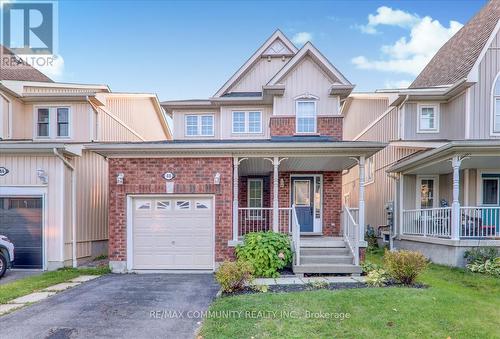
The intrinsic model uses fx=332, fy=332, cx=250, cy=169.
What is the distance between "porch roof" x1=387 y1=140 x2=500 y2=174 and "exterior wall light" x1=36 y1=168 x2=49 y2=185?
40.1 feet

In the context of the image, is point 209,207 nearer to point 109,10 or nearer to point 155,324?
point 155,324

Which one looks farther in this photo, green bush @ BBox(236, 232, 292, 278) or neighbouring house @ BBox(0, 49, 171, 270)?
neighbouring house @ BBox(0, 49, 171, 270)

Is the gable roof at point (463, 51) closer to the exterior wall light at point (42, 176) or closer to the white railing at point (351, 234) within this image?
the white railing at point (351, 234)

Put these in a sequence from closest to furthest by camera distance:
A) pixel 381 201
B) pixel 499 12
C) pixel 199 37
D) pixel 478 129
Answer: pixel 478 129 < pixel 499 12 < pixel 381 201 < pixel 199 37

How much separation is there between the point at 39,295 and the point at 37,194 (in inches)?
164

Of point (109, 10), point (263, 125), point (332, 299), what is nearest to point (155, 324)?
point (332, 299)

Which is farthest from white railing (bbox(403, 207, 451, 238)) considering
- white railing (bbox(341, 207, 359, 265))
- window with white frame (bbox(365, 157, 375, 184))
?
window with white frame (bbox(365, 157, 375, 184))

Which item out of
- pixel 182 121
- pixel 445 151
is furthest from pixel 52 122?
pixel 445 151

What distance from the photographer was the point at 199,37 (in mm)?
20719

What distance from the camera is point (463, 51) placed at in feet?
46.0

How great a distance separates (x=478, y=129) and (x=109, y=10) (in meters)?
19.0

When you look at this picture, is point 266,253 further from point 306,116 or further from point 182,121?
point 182,121

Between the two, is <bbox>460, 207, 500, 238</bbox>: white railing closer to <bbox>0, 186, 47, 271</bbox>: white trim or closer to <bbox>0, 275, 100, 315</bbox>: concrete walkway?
<bbox>0, 275, 100, 315</bbox>: concrete walkway

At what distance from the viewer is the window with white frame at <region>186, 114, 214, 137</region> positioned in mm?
14578
